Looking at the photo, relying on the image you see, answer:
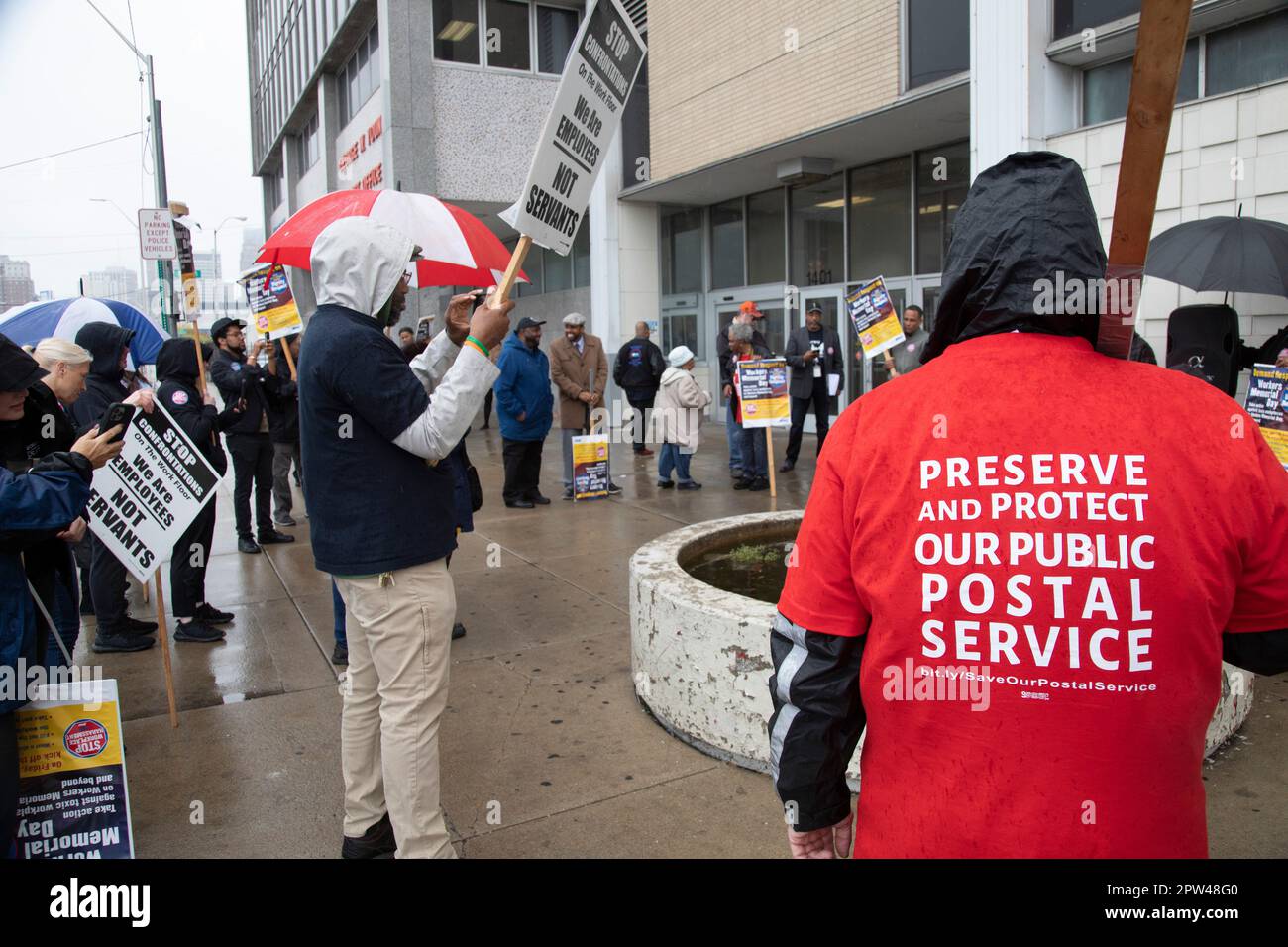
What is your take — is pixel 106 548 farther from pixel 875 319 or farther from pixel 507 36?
pixel 507 36

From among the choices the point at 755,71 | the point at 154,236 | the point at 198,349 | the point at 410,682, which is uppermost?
the point at 755,71

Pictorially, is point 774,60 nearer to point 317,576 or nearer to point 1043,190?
point 317,576

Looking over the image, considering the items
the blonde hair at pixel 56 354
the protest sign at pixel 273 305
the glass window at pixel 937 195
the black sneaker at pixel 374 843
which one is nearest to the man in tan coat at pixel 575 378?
the protest sign at pixel 273 305

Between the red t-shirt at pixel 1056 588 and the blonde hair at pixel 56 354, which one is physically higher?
the blonde hair at pixel 56 354

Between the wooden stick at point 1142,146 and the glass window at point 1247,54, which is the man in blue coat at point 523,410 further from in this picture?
the wooden stick at point 1142,146

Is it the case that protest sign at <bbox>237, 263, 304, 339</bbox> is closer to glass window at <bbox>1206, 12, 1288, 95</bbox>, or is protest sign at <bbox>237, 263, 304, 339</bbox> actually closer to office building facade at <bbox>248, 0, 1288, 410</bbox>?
office building facade at <bbox>248, 0, 1288, 410</bbox>

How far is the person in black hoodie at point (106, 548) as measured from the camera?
549 cm

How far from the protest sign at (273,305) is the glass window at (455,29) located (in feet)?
39.9

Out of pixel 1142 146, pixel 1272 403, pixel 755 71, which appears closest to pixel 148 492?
pixel 1142 146

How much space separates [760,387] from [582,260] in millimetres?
11323

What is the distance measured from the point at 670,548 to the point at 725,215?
13.4 m

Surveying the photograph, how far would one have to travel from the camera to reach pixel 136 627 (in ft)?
18.7

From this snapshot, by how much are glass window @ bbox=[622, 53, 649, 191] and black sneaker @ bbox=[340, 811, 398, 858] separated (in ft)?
48.8

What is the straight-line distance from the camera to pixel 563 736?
4176mm
